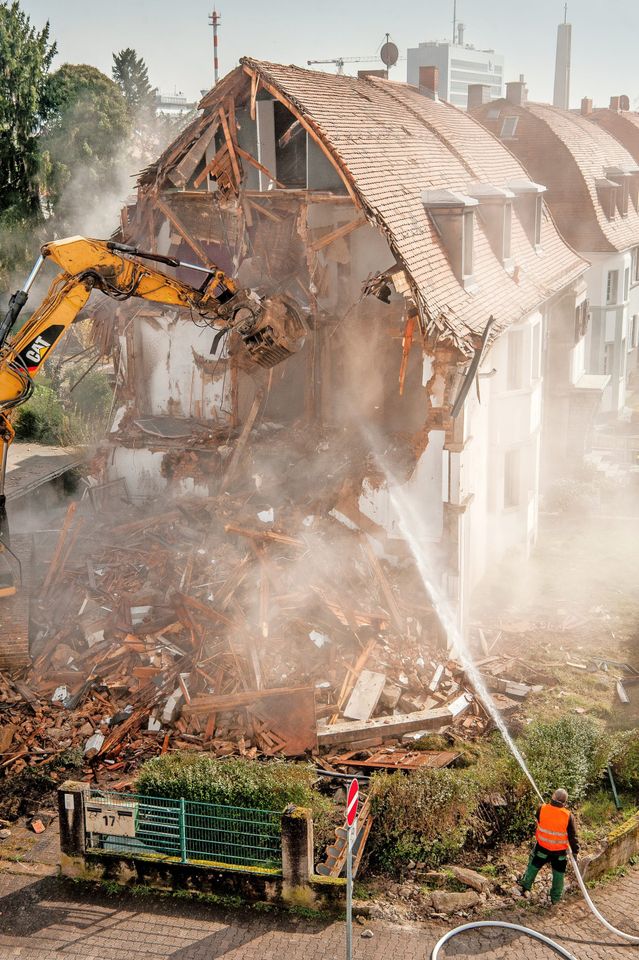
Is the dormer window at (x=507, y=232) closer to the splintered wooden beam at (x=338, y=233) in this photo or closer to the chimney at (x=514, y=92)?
the splintered wooden beam at (x=338, y=233)

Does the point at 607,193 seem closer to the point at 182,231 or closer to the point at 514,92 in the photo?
the point at 514,92

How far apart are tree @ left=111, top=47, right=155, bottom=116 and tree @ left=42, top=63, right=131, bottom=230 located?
18.7 m

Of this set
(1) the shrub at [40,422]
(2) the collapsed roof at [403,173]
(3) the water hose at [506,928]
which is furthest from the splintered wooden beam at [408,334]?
(1) the shrub at [40,422]

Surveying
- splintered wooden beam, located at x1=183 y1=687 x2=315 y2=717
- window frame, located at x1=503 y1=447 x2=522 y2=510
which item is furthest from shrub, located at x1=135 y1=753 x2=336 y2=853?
window frame, located at x1=503 y1=447 x2=522 y2=510

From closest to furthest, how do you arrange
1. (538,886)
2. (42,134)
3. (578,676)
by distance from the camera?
(538,886) → (578,676) → (42,134)

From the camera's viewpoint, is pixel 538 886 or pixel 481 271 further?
pixel 481 271

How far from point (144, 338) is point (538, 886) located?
47.0 feet

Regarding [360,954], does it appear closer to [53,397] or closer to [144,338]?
[144,338]

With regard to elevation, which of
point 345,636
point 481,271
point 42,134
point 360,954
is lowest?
point 360,954

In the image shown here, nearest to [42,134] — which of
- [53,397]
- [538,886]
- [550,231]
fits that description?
[53,397]

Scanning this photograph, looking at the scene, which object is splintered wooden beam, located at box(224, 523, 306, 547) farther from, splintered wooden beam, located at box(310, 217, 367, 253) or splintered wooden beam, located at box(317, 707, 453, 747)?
splintered wooden beam, located at box(310, 217, 367, 253)

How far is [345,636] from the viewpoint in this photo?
1686 cm

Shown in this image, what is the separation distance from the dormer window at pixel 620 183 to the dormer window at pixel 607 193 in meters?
0.59

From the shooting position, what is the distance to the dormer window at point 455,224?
63.8 ft
